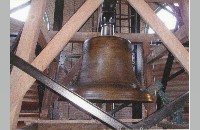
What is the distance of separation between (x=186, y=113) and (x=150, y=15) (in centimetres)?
519

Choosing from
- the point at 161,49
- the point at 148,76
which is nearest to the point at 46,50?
the point at 161,49

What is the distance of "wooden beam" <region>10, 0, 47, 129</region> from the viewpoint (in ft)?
7.14

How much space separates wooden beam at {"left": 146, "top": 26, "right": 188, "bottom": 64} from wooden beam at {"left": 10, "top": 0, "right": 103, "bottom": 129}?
4.50 feet

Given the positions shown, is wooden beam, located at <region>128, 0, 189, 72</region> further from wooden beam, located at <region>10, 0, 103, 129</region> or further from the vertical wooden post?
the vertical wooden post

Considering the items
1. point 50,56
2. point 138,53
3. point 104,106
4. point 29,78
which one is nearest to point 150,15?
point 50,56

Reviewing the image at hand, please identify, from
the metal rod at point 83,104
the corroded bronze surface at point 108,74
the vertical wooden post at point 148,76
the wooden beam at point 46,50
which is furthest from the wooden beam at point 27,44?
the vertical wooden post at point 148,76

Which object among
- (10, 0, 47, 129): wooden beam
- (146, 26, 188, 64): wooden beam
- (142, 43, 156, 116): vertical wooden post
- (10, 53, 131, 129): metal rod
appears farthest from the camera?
(142, 43, 156, 116): vertical wooden post

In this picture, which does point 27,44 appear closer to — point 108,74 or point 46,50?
point 46,50

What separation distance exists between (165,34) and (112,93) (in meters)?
0.84

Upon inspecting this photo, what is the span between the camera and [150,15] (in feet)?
8.72

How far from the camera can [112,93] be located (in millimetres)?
2203

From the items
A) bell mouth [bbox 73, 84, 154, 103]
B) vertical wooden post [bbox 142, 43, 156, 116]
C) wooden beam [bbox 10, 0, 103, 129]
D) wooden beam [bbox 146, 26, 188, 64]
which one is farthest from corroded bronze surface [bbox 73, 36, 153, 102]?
vertical wooden post [bbox 142, 43, 156, 116]

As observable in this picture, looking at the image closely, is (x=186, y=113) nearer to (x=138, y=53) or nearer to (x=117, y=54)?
(x=138, y=53)

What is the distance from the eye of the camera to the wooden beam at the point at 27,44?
2178 millimetres
